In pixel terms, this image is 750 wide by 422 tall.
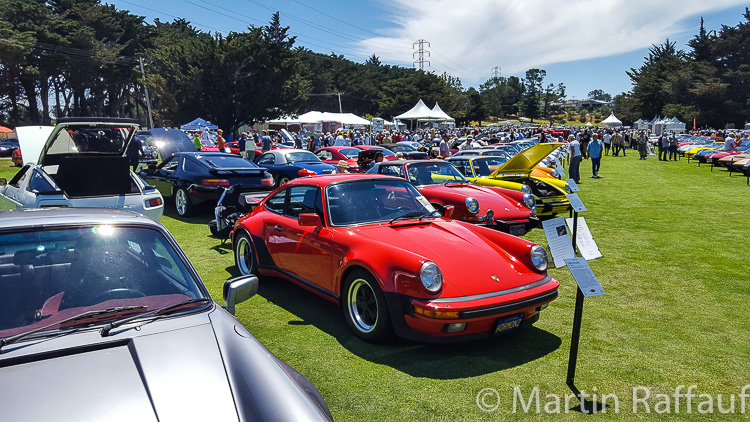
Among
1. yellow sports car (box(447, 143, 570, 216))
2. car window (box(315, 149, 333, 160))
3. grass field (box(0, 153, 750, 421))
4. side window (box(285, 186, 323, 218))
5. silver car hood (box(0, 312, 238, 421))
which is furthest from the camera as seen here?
car window (box(315, 149, 333, 160))

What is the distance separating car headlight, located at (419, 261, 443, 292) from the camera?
4.20 m

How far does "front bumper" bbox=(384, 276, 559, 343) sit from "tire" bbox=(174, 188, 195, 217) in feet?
27.9

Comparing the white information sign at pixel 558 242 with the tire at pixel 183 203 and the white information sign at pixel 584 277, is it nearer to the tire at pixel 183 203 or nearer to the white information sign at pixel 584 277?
the white information sign at pixel 584 277

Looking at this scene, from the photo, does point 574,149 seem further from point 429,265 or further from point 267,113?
point 267,113

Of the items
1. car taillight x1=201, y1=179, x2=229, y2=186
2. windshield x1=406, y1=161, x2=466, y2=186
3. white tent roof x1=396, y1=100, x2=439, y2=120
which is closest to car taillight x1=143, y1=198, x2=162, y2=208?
car taillight x1=201, y1=179, x2=229, y2=186

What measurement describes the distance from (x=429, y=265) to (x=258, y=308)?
2406mm

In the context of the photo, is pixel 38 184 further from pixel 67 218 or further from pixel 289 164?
pixel 289 164

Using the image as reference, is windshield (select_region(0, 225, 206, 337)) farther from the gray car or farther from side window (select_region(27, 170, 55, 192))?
side window (select_region(27, 170, 55, 192))

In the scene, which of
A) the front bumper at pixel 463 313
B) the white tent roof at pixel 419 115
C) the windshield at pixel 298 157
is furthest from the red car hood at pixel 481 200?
the white tent roof at pixel 419 115

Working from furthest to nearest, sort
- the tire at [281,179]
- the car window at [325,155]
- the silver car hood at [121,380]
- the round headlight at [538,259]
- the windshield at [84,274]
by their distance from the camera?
the car window at [325,155]
the tire at [281,179]
the round headlight at [538,259]
the windshield at [84,274]
the silver car hood at [121,380]

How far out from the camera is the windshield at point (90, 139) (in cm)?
946

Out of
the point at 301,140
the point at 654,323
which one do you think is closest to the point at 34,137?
the point at 654,323

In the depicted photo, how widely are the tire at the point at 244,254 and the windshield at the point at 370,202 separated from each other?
5.39ft

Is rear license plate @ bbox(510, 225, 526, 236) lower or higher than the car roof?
lower
